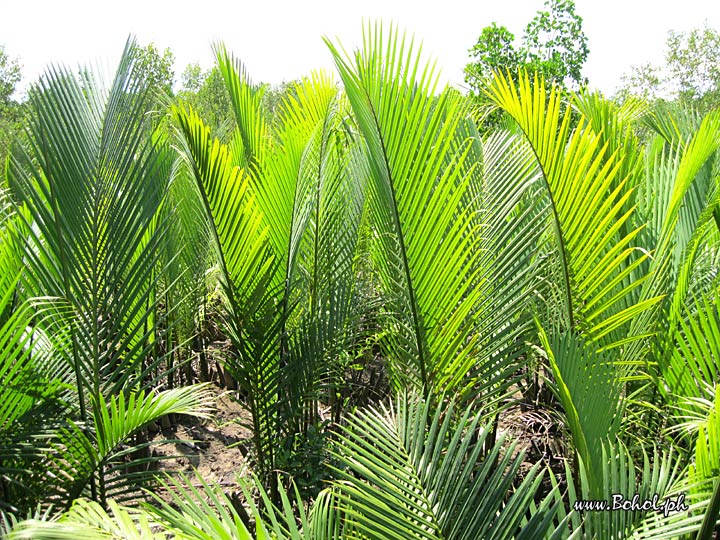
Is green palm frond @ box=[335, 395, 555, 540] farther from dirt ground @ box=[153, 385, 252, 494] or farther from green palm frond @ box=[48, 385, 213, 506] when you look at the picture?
dirt ground @ box=[153, 385, 252, 494]

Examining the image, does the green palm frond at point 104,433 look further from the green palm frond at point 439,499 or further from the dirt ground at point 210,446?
the dirt ground at point 210,446

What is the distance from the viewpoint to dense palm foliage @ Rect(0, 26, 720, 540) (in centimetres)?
152

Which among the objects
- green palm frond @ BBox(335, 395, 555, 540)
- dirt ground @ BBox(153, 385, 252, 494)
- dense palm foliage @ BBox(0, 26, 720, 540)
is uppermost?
dense palm foliage @ BBox(0, 26, 720, 540)

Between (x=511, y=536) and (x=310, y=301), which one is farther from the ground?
(x=310, y=301)

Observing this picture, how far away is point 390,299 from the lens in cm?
216

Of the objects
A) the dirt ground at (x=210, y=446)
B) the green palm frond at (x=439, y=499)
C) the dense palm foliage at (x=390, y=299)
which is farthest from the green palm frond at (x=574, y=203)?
the dirt ground at (x=210, y=446)

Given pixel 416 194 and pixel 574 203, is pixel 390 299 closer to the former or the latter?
pixel 416 194

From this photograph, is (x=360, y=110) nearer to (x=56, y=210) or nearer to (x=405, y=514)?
(x=56, y=210)

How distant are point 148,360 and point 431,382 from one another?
2.42 m

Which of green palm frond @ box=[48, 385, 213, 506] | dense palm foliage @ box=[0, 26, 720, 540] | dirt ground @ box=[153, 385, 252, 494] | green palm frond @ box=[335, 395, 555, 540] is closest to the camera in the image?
green palm frond @ box=[335, 395, 555, 540]

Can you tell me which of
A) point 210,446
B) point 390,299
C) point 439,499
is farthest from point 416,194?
point 210,446

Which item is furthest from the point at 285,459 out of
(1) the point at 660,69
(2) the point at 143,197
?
(1) the point at 660,69

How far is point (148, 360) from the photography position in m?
3.88

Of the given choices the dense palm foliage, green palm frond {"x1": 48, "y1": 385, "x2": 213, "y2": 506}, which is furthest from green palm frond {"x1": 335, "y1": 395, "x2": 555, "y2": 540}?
green palm frond {"x1": 48, "y1": 385, "x2": 213, "y2": 506}
